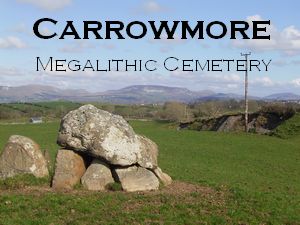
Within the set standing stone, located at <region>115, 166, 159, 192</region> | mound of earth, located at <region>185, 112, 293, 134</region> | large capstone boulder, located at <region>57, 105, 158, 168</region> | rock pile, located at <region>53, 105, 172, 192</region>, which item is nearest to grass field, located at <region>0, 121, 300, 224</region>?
standing stone, located at <region>115, 166, 159, 192</region>

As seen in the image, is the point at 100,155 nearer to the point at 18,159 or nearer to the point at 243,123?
the point at 18,159

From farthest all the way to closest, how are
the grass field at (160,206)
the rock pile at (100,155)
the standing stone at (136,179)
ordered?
the rock pile at (100,155) < the standing stone at (136,179) < the grass field at (160,206)

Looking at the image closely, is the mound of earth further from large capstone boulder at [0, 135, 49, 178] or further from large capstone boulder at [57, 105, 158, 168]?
large capstone boulder at [0, 135, 49, 178]

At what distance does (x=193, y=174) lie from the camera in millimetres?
27859

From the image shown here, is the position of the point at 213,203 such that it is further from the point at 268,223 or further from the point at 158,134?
the point at 158,134

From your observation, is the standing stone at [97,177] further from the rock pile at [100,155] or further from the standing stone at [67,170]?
the standing stone at [67,170]

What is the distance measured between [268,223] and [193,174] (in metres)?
13.2

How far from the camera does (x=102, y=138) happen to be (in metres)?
18.9

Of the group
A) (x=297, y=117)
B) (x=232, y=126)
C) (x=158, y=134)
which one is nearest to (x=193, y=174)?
(x=158, y=134)

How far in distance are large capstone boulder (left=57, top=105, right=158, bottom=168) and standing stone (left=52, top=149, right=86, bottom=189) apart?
1.35 ft

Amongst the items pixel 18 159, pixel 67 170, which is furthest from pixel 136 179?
pixel 18 159

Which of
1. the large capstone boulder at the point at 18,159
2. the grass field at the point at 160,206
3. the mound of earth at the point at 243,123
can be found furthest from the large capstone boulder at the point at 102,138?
the mound of earth at the point at 243,123

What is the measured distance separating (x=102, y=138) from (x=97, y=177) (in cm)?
166

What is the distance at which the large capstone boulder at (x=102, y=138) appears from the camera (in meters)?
18.9
